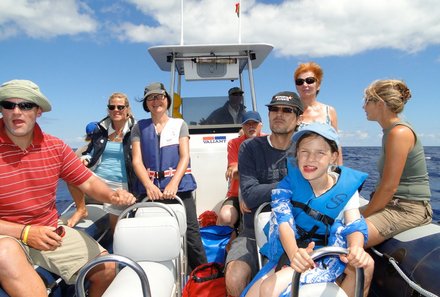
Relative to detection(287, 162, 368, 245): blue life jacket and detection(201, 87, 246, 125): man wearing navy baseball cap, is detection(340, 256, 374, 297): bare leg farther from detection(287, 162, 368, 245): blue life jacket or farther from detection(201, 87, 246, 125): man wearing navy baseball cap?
detection(201, 87, 246, 125): man wearing navy baseball cap

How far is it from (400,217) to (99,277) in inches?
89.7

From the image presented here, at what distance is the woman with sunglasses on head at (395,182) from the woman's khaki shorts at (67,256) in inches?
82.4

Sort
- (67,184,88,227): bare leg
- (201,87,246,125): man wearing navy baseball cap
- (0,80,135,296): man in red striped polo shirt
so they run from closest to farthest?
(0,80,135,296): man in red striped polo shirt
(67,184,88,227): bare leg
(201,87,246,125): man wearing navy baseball cap

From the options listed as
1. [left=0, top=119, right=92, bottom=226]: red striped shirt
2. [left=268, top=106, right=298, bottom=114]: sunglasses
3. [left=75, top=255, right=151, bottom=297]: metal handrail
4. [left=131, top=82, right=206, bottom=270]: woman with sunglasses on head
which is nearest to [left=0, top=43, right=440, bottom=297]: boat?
[left=75, top=255, right=151, bottom=297]: metal handrail

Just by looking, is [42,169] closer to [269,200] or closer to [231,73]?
[269,200]

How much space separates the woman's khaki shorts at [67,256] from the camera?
7.17 ft

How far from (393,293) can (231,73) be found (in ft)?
13.5

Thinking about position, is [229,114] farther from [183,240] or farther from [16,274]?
[16,274]

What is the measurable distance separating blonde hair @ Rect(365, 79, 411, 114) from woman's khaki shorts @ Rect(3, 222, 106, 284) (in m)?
2.45

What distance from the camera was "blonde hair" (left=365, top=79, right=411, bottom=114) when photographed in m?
2.50

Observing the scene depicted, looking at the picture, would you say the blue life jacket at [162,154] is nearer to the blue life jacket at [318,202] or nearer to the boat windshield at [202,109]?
the blue life jacket at [318,202]

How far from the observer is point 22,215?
2.21 metres

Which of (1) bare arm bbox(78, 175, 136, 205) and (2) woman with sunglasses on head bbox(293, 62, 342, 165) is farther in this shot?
(2) woman with sunglasses on head bbox(293, 62, 342, 165)

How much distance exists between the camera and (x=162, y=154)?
10.9 ft
